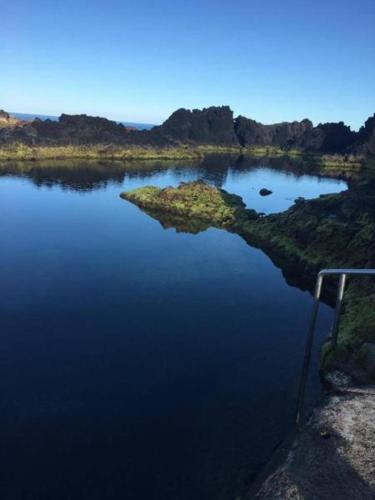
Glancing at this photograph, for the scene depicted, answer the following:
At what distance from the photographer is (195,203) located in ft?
243

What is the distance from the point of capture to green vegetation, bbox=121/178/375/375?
26000mm

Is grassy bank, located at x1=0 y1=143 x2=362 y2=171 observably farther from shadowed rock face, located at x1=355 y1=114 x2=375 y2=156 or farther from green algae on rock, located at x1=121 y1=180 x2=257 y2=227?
green algae on rock, located at x1=121 y1=180 x2=257 y2=227

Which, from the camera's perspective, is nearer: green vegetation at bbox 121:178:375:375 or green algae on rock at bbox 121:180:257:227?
green vegetation at bbox 121:178:375:375

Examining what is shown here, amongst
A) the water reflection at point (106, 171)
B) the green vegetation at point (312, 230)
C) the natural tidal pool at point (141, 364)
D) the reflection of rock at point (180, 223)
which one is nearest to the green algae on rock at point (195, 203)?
the green vegetation at point (312, 230)

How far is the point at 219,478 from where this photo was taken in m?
17.1

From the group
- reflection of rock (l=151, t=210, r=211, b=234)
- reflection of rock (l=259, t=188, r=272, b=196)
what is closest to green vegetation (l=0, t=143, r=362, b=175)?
reflection of rock (l=259, t=188, r=272, b=196)

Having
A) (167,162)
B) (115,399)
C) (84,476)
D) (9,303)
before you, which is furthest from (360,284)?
(167,162)

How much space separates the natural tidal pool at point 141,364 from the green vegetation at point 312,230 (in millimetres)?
2972

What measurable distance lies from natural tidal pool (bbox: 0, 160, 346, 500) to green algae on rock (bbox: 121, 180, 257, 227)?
49.9ft

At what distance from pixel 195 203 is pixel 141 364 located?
2019 inches

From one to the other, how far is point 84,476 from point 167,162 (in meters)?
146

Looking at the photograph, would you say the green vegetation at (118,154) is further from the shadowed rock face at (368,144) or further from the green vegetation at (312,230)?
the green vegetation at (312,230)

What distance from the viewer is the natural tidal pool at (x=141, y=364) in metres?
17.6

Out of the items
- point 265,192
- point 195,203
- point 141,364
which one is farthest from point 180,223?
point 141,364
